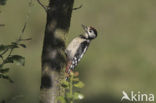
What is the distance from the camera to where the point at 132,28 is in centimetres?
1245

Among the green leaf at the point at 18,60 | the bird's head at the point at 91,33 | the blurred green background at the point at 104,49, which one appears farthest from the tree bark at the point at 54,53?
Answer: the blurred green background at the point at 104,49

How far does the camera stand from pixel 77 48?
7203 mm

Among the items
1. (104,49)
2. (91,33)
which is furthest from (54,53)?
(104,49)

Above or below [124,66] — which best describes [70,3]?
below

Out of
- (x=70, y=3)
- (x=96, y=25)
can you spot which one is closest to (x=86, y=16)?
(x=96, y=25)

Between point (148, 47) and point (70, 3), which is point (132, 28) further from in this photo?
point (70, 3)

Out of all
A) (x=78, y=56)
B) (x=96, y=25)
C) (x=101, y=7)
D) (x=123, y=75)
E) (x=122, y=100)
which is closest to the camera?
(x=78, y=56)

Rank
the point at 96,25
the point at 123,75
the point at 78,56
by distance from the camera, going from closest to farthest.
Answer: the point at 78,56 < the point at 123,75 < the point at 96,25

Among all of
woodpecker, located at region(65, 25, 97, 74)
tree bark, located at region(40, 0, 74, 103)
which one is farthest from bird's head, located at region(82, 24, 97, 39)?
tree bark, located at region(40, 0, 74, 103)

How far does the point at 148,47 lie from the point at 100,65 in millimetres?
1387

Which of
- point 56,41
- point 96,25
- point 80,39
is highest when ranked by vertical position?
point 96,25

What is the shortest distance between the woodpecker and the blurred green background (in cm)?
132

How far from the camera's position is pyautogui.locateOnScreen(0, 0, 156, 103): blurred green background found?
9.46 meters

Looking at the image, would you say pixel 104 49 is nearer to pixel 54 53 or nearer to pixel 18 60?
pixel 54 53
